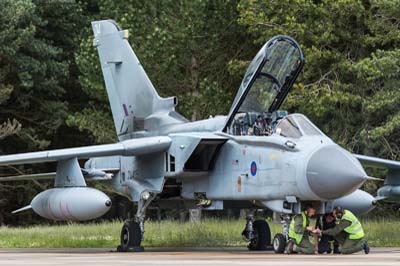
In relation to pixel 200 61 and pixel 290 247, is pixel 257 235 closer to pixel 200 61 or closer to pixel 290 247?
pixel 290 247

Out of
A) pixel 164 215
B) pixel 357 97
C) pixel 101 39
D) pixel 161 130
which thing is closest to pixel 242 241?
pixel 161 130

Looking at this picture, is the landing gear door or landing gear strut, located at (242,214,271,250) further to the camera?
landing gear strut, located at (242,214,271,250)

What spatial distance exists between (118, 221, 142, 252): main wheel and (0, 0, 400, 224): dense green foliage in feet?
36.0

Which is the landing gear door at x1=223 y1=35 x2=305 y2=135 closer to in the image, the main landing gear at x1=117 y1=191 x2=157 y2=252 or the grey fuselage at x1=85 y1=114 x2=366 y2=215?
the grey fuselage at x1=85 y1=114 x2=366 y2=215

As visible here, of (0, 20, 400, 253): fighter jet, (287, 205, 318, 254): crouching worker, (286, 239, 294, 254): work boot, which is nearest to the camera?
(0, 20, 400, 253): fighter jet

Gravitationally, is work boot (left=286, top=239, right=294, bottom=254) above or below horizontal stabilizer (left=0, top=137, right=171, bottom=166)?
below

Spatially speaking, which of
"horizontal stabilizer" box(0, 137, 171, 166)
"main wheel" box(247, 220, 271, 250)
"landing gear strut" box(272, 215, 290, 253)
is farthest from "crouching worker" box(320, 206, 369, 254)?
"horizontal stabilizer" box(0, 137, 171, 166)

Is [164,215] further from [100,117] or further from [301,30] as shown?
[301,30]

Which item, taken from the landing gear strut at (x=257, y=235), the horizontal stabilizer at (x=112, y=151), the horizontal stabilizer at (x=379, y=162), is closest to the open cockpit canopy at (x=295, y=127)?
the horizontal stabilizer at (x=112, y=151)

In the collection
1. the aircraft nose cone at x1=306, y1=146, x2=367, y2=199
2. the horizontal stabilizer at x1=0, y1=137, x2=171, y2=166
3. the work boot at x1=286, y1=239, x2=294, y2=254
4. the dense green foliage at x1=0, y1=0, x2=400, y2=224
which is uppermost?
the dense green foliage at x1=0, y1=0, x2=400, y2=224

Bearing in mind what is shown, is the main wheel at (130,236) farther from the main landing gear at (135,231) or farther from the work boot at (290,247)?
the work boot at (290,247)

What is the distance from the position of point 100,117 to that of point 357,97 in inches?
387

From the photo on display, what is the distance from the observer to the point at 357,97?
30578 millimetres

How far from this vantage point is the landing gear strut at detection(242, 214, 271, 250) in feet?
67.7
